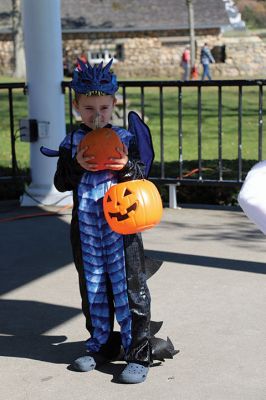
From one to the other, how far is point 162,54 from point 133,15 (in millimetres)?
5232

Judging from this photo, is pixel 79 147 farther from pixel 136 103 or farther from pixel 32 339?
pixel 136 103

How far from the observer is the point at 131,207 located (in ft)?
11.7

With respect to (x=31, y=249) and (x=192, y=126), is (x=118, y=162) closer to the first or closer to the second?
(x=31, y=249)

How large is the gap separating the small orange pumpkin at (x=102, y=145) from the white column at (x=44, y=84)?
4228 mm

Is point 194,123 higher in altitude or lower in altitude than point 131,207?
lower

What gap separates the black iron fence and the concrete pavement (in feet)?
2.55

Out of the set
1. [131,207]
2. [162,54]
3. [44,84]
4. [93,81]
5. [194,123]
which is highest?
[93,81]

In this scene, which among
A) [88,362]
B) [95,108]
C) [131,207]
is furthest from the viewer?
[88,362]

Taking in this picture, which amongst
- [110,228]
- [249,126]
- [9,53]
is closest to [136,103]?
[249,126]

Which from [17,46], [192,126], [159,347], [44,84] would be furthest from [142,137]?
[17,46]

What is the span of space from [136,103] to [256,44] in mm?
24715

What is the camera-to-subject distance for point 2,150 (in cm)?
1406

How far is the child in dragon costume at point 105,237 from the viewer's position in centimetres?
386

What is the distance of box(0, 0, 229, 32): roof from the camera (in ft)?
164
